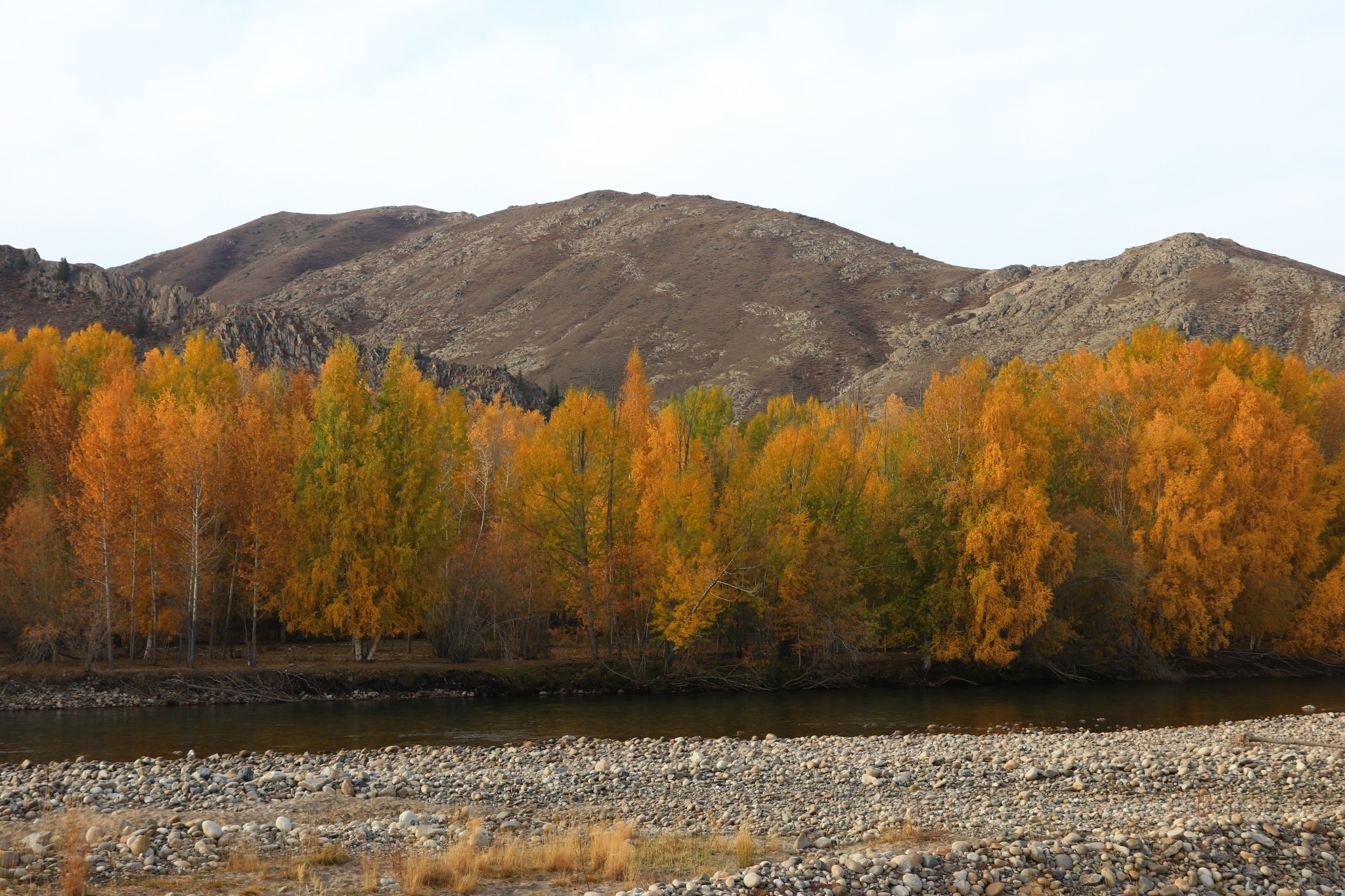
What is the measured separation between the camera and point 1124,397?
48594 millimetres

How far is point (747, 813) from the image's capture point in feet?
54.6

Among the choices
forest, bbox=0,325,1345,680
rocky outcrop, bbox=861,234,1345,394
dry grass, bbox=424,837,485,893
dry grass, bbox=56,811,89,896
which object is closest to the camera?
dry grass, bbox=56,811,89,896

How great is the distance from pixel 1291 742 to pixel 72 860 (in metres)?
26.4

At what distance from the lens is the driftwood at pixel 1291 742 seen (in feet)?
74.1

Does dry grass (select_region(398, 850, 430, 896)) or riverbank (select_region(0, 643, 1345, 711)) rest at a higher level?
dry grass (select_region(398, 850, 430, 896))

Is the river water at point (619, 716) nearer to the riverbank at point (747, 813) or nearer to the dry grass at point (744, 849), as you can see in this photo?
the riverbank at point (747, 813)

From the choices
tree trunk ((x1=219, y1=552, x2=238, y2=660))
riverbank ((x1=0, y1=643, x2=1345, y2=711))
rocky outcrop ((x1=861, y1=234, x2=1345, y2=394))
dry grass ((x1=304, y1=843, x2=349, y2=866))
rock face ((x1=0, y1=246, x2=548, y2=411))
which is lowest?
riverbank ((x1=0, y1=643, x2=1345, y2=711))

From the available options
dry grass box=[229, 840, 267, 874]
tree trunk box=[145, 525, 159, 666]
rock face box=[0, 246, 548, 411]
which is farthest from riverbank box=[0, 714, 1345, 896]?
rock face box=[0, 246, 548, 411]

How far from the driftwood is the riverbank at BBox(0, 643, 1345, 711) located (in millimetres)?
18342

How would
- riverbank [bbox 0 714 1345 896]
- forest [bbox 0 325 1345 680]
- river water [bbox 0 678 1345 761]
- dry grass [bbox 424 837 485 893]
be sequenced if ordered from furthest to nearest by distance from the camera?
forest [bbox 0 325 1345 680] → river water [bbox 0 678 1345 761] → riverbank [bbox 0 714 1345 896] → dry grass [bbox 424 837 485 893]

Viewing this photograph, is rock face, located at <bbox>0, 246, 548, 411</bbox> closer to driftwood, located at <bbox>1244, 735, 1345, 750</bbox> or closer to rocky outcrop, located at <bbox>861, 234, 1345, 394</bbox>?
driftwood, located at <bbox>1244, 735, 1345, 750</bbox>

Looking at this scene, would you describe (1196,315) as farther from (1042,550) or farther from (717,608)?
(717,608)

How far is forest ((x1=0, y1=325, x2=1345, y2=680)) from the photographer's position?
127ft

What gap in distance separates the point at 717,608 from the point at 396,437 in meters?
17.0
